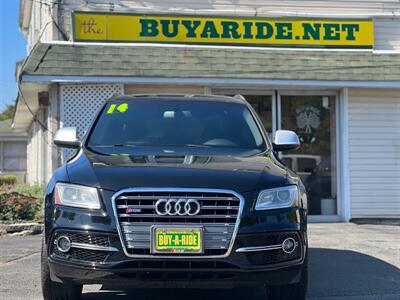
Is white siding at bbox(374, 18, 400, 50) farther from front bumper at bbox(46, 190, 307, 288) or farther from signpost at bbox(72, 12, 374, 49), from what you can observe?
front bumper at bbox(46, 190, 307, 288)

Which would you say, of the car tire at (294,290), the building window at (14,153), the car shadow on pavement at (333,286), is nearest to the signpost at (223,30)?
the car shadow on pavement at (333,286)

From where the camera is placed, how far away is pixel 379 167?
1154 centimetres

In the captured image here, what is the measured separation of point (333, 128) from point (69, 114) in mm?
5267

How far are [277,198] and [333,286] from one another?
2.04 metres

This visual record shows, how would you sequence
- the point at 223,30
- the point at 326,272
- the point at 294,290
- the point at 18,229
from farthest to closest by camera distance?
the point at 223,30
the point at 18,229
the point at 326,272
the point at 294,290

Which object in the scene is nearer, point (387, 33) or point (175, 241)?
point (175, 241)

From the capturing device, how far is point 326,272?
650cm

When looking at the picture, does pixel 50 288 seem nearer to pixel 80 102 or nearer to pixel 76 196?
pixel 76 196

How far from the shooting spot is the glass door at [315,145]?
11.6 meters

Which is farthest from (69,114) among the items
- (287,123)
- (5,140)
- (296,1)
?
(5,140)

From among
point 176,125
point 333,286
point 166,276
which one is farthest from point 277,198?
point 333,286

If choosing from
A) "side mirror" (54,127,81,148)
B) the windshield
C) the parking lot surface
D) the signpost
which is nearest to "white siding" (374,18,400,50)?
the signpost

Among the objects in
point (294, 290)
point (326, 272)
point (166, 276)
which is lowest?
point (326, 272)

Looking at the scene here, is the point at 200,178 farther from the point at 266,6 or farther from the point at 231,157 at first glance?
the point at 266,6
